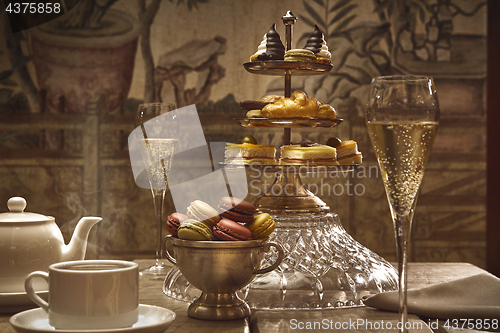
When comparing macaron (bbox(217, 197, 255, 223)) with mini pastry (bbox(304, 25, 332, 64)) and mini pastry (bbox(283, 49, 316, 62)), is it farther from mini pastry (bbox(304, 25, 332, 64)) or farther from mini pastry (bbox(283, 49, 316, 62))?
mini pastry (bbox(304, 25, 332, 64))

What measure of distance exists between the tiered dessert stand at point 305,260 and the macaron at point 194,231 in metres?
0.20

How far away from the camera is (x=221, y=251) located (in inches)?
33.8

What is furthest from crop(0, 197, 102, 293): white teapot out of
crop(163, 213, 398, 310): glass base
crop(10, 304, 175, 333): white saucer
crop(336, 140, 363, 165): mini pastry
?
crop(336, 140, 363, 165): mini pastry

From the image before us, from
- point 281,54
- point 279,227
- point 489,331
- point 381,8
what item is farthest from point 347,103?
point 489,331

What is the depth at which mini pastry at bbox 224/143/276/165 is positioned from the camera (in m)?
1.33

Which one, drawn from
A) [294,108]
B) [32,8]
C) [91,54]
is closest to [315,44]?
[294,108]

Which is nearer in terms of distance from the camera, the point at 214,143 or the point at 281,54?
the point at 281,54

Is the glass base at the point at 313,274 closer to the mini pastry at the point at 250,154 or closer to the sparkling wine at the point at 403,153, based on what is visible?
the mini pastry at the point at 250,154

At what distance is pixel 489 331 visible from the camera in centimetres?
81

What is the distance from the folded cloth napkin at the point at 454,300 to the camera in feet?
2.81

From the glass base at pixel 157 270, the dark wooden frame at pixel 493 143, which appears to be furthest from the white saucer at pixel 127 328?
the dark wooden frame at pixel 493 143

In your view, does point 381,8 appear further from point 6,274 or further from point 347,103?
point 6,274

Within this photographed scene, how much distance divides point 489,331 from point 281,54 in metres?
0.88
